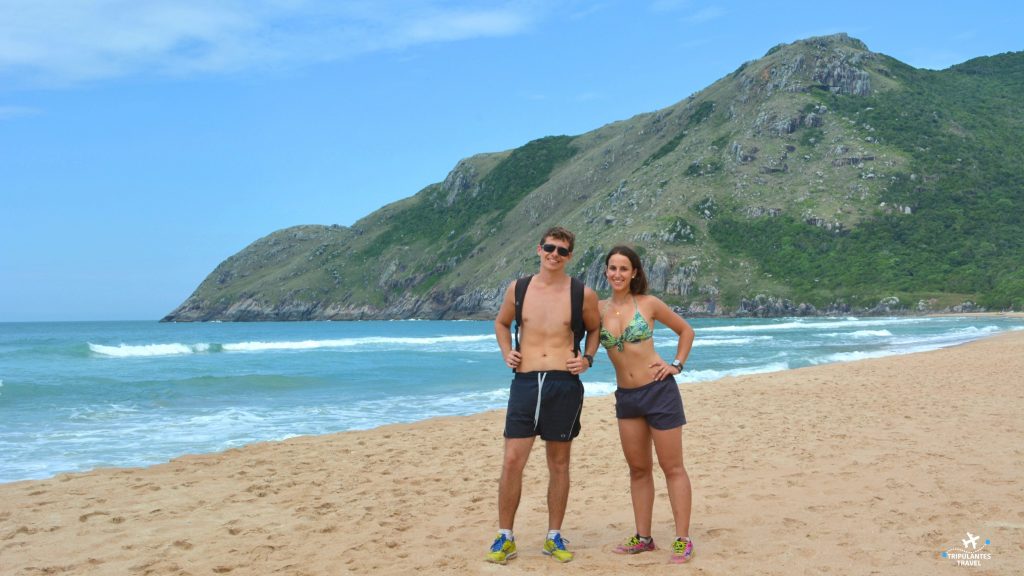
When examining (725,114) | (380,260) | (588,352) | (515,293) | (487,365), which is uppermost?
(725,114)

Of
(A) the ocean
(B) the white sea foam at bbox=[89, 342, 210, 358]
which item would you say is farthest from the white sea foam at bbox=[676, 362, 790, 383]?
(B) the white sea foam at bbox=[89, 342, 210, 358]

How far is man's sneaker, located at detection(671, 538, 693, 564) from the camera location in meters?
4.55

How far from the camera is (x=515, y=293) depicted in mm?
4773

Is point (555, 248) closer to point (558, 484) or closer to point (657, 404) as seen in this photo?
point (657, 404)

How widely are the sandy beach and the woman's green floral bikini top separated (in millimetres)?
1323

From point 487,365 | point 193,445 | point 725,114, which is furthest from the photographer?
point 725,114

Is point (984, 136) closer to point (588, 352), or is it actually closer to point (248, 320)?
point (588, 352)

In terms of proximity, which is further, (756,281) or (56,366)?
(756,281)

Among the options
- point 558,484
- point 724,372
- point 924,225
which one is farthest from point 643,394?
point 924,225

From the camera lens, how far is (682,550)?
4570 mm

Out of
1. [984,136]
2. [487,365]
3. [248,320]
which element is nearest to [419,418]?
[487,365]

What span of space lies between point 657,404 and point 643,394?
102 millimetres

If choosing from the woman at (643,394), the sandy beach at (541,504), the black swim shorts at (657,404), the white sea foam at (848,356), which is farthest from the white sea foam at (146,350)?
the black swim shorts at (657,404)

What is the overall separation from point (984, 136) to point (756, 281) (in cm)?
3961
